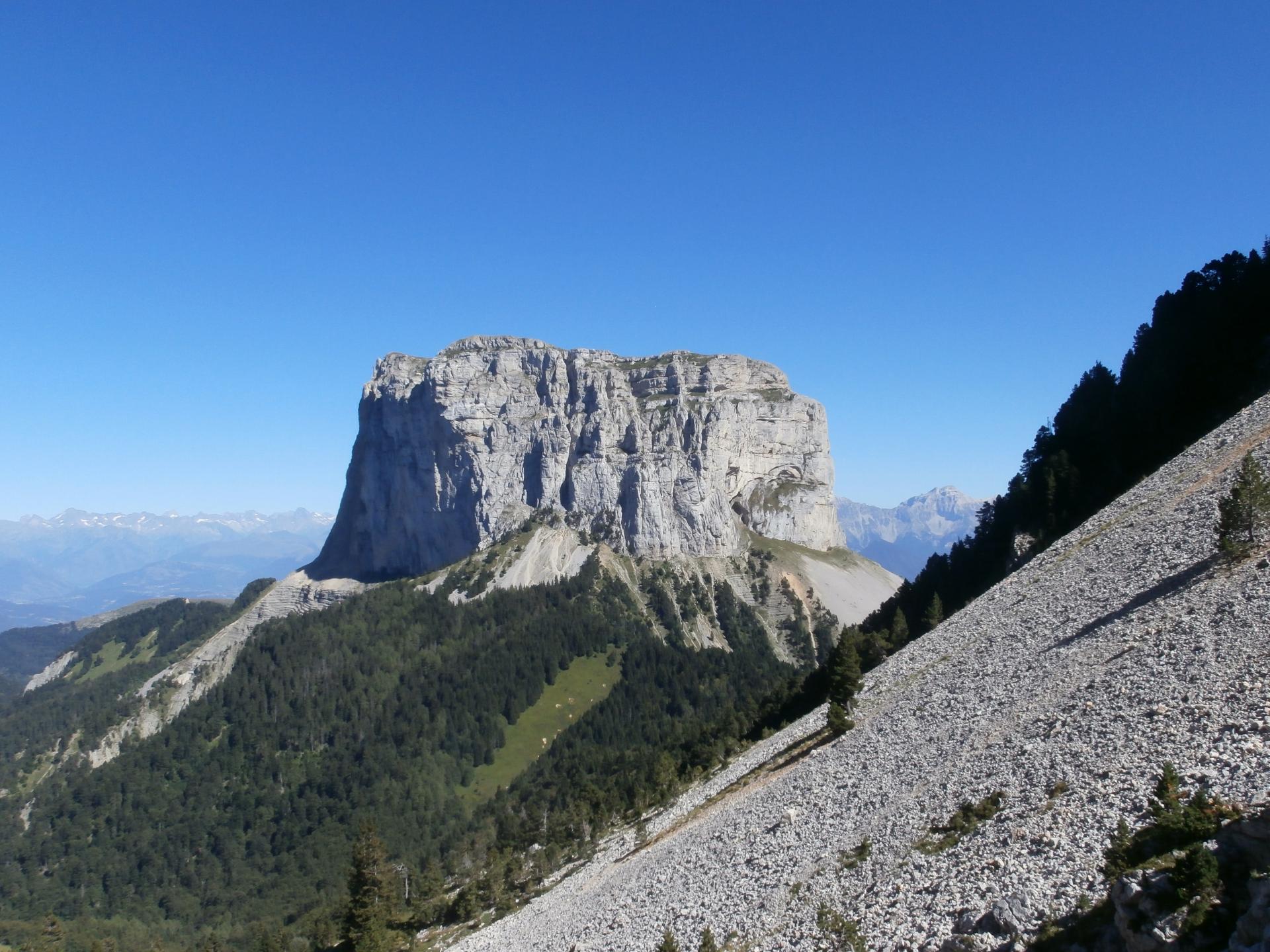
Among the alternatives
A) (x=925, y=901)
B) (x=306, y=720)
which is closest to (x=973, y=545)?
(x=925, y=901)

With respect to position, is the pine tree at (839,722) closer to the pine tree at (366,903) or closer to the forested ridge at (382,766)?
the forested ridge at (382,766)

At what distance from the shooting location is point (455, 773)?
444ft

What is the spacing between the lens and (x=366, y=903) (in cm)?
5831

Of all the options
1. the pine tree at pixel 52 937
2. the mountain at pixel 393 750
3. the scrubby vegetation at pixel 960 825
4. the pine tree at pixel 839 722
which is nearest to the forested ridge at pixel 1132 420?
the mountain at pixel 393 750

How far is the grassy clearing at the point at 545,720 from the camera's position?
134 metres

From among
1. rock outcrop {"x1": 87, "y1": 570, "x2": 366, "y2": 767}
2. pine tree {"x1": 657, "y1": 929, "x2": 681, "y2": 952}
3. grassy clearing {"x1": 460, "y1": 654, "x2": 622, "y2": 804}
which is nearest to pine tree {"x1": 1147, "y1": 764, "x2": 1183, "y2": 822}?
pine tree {"x1": 657, "y1": 929, "x2": 681, "y2": 952}

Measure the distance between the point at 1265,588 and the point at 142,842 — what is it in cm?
16037

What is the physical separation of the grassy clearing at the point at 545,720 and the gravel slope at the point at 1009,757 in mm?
84783

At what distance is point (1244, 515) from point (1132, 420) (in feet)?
139

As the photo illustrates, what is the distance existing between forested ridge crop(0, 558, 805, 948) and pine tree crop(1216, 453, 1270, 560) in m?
45.6

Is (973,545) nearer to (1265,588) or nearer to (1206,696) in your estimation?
(1265,588)

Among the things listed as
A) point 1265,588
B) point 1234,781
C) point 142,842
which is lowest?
point 142,842

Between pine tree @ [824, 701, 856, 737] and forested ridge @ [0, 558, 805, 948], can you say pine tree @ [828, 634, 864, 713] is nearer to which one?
pine tree @ [824, 701, 856, 737]

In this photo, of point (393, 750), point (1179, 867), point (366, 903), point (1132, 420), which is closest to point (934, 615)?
point (1132, 420)
